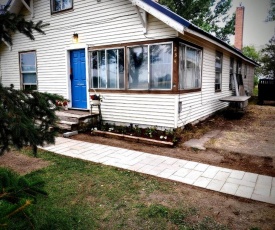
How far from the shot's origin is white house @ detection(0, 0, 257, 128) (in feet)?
24.6

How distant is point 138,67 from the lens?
8.10m

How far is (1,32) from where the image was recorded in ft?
6.54

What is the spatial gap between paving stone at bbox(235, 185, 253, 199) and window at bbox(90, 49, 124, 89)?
5.59 m

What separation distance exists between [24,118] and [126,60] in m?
6.81

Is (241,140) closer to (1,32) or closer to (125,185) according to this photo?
(125,185)

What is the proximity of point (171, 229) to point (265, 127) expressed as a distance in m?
7.82

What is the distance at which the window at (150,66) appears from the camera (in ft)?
24.8

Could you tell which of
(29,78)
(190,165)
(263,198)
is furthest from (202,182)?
(29,78)

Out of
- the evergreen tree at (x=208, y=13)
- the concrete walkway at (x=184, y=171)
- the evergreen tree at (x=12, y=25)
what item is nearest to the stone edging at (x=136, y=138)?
the concrete walkway at (x=184, y=171)

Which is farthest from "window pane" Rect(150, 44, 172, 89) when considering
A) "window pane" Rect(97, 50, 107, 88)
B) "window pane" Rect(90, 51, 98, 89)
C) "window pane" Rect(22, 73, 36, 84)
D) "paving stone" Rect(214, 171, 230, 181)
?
"window pane" Rect(22, 73, 36, 84)

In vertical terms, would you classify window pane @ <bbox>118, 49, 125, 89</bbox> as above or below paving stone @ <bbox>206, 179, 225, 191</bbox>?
above

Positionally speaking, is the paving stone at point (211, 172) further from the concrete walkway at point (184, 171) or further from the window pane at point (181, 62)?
the window pane at point (181, 62)

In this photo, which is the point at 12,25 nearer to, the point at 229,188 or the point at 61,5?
the point at 229,188

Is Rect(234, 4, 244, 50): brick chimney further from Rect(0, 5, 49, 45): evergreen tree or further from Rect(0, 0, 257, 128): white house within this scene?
Rect(0, 5, 49, 45): evergreen tree
